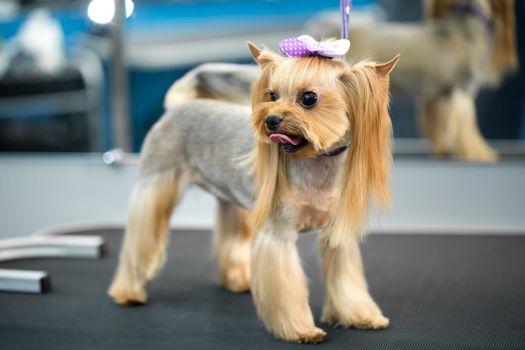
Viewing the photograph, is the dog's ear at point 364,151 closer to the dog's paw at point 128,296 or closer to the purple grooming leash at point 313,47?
the purple grooming leash at point 313,47

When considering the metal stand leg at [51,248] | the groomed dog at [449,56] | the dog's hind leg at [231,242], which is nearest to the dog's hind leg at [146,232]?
the dog's hind leg at [231,242]

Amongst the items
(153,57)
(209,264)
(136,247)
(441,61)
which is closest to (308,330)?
(136,247)

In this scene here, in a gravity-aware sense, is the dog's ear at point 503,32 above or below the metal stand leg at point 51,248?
above

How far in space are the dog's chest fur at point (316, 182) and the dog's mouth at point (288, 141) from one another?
0.43ft

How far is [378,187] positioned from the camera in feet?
6.95

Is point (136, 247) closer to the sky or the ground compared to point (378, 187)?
closer to the ground

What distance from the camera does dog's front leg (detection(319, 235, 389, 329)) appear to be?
2314 mm

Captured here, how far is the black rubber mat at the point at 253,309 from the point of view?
2.24 metres

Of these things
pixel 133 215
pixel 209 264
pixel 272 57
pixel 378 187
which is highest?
pixel 272 57

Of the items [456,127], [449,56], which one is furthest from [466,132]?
[449,56]

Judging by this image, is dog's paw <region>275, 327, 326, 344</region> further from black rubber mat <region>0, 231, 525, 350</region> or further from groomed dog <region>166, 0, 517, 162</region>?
groomed dog <region>166, 0, 517, 162</region>

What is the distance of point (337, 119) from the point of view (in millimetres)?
2023

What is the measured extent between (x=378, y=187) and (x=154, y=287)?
3.66 feet

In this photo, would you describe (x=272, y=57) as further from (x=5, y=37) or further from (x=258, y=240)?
(x=5, y=37)
